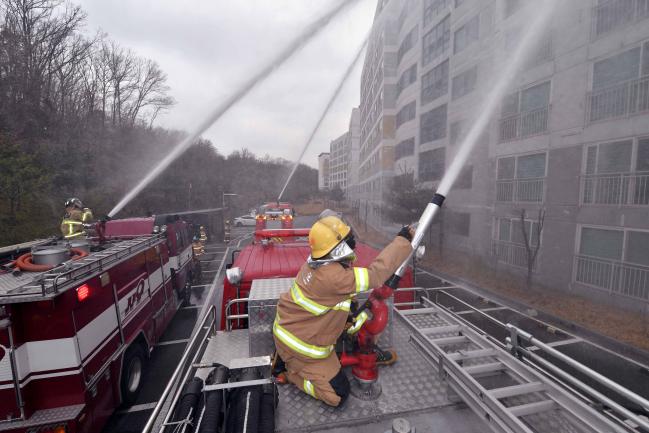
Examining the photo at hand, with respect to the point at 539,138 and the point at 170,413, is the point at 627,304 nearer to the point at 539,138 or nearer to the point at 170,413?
the point at 539,138

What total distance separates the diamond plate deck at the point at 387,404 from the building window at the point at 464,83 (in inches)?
384

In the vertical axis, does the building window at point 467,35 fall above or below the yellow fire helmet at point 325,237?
above

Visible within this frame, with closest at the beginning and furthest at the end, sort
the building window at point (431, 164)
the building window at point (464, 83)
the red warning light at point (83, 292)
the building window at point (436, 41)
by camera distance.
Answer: the red warning light at point (83, 292) < the building window at point (464, 83) < the building window at point (436, 41) < the building window at point (431, 164)

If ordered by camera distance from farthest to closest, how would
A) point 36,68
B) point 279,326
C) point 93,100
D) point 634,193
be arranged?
point 93,100 → point 36,68 → point 634,193 → point 279,326

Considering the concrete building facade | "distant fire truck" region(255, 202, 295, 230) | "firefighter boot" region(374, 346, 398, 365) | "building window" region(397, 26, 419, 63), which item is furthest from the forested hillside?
the concrete building facade

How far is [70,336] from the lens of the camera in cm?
329

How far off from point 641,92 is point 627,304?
16.3 ft

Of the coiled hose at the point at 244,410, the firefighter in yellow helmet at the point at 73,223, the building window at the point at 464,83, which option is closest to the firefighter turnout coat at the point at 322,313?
the coiled hose at the point at 244,410

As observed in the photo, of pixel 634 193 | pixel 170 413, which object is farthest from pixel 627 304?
pixel 170 413

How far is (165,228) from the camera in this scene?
7469 millimetres

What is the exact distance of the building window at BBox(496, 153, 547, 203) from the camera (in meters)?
8.97

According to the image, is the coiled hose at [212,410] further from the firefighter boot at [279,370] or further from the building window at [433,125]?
the building window at [433,125]

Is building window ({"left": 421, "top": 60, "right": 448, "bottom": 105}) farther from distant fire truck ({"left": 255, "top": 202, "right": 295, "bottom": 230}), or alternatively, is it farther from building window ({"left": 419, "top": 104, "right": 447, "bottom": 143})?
distant fire truck ({"left": 255, "top": 202, "right": 295, "bottom": 230})

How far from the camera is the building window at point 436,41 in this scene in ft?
43.0
